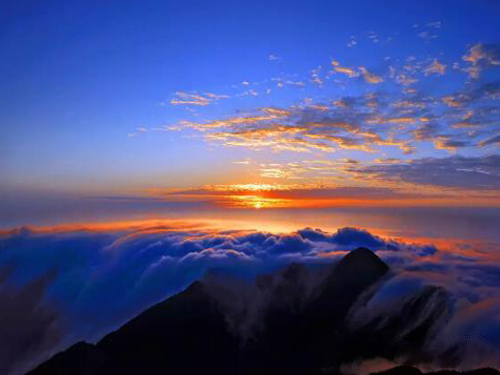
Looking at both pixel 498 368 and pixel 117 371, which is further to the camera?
pixel 117 371

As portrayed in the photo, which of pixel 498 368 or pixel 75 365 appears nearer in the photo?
pixel 498 368

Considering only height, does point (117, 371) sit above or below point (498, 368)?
below

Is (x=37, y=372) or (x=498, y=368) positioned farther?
(x=37, y=372)

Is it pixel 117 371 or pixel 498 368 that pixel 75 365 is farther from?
pixel 498 368

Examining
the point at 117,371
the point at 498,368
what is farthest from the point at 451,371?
the point at 117,371

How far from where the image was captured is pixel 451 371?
199 meters

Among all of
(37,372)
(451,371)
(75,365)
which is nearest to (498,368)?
(451,371)

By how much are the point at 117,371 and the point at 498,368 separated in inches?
7377

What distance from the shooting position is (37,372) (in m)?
200

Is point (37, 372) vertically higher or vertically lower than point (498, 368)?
lower

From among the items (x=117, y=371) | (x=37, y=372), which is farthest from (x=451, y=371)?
(x=37, y=372)

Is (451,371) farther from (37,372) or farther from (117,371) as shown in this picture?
(37,372)

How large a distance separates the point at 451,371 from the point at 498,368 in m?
21.9

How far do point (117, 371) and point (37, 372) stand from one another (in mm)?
40997
